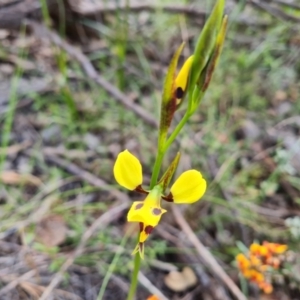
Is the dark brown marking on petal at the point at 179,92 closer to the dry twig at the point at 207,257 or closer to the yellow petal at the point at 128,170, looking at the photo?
the yellow petal at the point at 128,170

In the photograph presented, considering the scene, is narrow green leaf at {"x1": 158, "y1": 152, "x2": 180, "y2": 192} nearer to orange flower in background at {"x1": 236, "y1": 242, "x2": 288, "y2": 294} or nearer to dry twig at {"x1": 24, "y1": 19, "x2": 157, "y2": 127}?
orange flower in background at {"x1": 236, "y1": 242, "x2": 288, "y2": 294}

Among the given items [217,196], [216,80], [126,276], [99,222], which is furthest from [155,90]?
[126,276]

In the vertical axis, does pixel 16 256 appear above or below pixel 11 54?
below

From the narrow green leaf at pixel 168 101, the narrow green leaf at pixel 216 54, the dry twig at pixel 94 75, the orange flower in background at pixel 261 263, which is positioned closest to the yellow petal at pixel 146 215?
the narrow green leaf at pixel 168 101

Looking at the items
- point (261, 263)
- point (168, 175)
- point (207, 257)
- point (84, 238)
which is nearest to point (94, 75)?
point (84, 238)

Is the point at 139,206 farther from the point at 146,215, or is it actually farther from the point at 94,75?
the point at 94,75

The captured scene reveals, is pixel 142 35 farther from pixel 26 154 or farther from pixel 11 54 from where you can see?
pixel 26 154

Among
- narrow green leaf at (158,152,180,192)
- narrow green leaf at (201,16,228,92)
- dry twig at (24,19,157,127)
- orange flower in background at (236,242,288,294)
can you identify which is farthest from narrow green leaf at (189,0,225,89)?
dry twig at (24,19,157,127)
